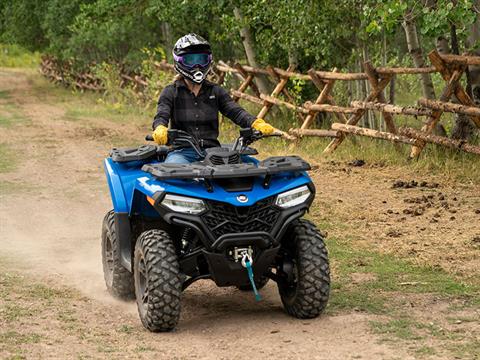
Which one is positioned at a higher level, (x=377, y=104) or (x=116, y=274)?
(x=377, y=104)

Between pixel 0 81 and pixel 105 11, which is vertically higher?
pixel 105 11

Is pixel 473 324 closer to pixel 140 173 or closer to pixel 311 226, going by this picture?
pixel 311 226

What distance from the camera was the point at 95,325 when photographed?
23.4ft

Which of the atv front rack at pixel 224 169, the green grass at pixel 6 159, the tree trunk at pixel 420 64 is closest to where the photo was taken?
the atv front rack at pixel 224 169

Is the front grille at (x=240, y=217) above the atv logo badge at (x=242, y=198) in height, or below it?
below

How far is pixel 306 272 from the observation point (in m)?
6.93

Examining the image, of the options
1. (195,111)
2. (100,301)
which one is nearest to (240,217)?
(195,111)

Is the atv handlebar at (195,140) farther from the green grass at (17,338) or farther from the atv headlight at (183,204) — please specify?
the green grass at (17,338)

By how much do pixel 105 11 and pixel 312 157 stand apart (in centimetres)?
903

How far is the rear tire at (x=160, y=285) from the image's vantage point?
6.75 m

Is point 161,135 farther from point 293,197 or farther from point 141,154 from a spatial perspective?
point 293,197

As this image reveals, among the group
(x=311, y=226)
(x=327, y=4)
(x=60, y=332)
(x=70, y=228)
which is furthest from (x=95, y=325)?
(x=327, y=4)

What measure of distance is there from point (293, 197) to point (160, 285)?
1.09 metres

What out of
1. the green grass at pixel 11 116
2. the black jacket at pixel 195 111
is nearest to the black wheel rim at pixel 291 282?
the black jacket at pixel 195 111
